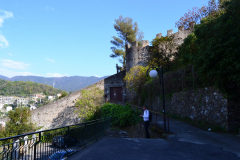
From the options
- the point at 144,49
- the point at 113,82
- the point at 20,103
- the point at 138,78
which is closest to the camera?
the point at 138,78

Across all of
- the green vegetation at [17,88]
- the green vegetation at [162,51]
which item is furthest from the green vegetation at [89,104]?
the green vegetation at [17,88]

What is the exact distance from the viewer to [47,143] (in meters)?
5.45

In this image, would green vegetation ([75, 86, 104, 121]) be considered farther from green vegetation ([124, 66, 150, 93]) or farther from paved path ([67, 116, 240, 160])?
paved path ([67, 116, 240, 160])

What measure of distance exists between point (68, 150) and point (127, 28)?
29.4 m

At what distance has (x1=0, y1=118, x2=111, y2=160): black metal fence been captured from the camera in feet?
14.3

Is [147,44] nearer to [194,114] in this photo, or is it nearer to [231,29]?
[194,114]

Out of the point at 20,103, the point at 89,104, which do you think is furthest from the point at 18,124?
the point at 20,103

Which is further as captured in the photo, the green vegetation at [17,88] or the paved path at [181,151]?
the green vegetation at [17,88]

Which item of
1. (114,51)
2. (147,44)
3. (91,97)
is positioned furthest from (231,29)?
(114,51)

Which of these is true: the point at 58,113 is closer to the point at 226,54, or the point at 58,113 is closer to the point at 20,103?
the point at 226,54

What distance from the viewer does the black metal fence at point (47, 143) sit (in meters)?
4.36

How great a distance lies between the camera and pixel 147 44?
23969 millimetres

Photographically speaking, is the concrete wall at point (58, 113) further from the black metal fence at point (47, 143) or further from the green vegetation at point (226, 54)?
the green vegetation at point (226, 54)

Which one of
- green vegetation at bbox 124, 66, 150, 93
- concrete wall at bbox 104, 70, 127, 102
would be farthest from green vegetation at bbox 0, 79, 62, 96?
green vegetation at bbox 124, 66, 150, 93
